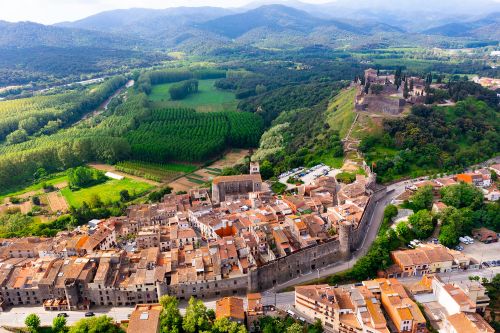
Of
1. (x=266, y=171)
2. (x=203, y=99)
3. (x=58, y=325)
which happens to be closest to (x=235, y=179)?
(x=266, y=171)

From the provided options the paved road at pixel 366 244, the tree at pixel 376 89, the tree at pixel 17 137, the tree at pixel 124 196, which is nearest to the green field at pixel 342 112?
the tree at pixel 376 89

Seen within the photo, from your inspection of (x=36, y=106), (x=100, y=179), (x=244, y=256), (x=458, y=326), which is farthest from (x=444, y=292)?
(x=36, y=106)

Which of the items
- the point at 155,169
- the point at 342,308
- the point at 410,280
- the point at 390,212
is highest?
the point at 390,212

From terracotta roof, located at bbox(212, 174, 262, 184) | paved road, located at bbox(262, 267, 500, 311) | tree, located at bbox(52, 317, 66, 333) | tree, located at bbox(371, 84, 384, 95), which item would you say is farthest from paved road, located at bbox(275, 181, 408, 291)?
tree, located at bbox(371, 84, 384, 95)

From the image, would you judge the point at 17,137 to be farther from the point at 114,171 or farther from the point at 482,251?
the point at 482,251

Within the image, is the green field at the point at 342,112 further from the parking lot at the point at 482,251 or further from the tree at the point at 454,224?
the parking lot at the point at 482,251

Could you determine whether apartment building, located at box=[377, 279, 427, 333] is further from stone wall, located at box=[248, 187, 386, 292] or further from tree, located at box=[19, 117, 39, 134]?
tree, located at box=[19, 117, 39, 134]
